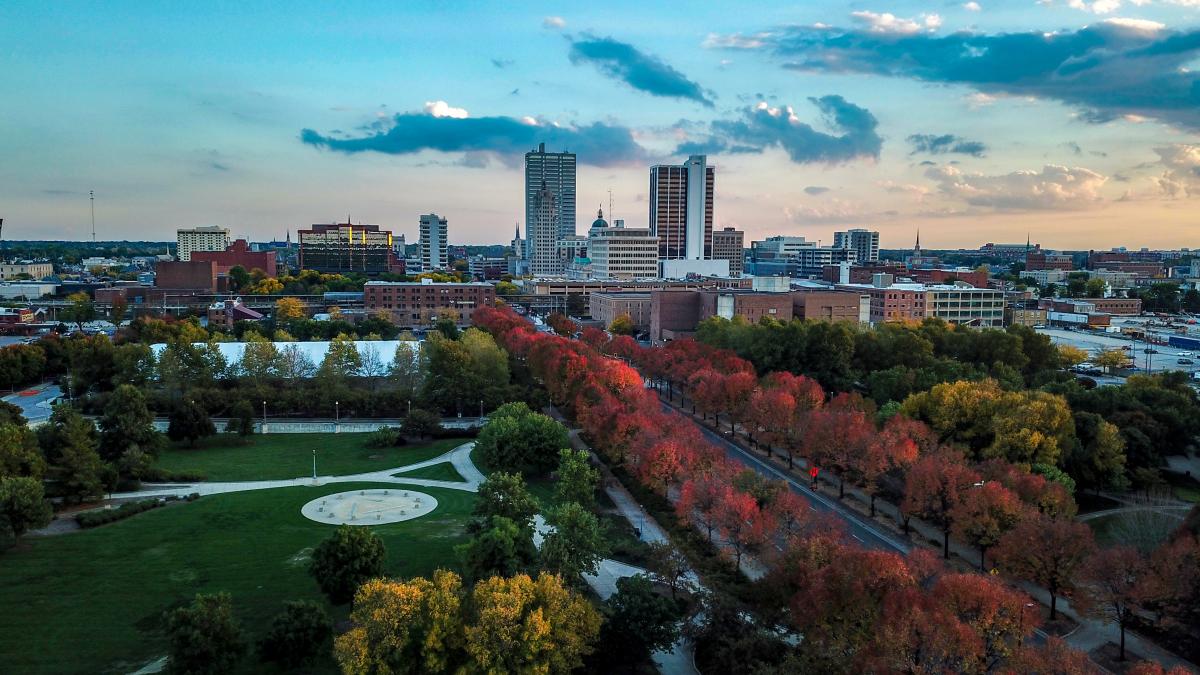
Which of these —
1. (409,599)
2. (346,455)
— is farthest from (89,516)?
(409,599)

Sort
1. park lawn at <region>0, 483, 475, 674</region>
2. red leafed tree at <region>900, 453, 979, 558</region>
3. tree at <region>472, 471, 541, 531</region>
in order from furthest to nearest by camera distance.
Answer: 1. red leafed tree at <region>900, 453, 979, 558</region>
2. tree at <region>472, 471, 541, 531</region>
3. park lawn at <region>0, 483, 475, 674</region>

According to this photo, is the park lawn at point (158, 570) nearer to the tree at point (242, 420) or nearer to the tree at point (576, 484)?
the tree at point (576, 484)

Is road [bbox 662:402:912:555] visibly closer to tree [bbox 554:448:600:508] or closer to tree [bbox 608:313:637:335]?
tree [bbox 554:448:600:508]

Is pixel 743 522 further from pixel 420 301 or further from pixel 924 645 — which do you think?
pixel 420 301

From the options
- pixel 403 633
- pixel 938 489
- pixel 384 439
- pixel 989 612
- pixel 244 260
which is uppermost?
pixel 244 260

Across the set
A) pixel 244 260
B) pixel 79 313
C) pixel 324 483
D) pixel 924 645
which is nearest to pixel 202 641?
pixel 924 645

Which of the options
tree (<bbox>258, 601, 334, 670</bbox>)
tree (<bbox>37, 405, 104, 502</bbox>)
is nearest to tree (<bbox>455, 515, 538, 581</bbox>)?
tree (<bbox>258, 601, 334, 670</bbox>)
